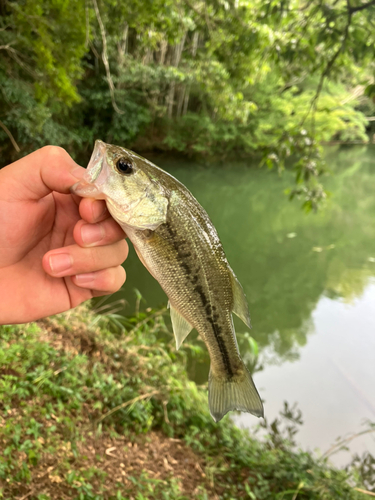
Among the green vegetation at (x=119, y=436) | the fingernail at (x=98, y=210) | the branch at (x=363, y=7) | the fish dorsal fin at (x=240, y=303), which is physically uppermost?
the branch at (x=363, y=7)

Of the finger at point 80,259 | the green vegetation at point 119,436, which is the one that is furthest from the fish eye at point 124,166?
the green vegetation at point 119,436

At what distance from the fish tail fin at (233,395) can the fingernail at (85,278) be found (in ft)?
2.36

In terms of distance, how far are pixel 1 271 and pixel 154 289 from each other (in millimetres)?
5014

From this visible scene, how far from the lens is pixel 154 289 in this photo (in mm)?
6520

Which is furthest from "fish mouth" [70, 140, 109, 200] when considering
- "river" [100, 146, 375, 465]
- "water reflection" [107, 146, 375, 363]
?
"water reflection" [107, 146, 375, 363]

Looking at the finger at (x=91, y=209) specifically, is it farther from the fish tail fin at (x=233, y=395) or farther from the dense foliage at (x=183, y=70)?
the dense foliage at (x=183, y=70)

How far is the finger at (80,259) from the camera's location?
1408 mm

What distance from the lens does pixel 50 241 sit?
5.47ft

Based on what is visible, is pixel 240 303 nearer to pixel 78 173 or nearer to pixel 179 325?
pixel 179 325

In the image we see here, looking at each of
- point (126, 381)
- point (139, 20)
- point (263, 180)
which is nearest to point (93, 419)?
point (126, 381)

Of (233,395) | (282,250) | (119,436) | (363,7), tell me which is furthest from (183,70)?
(233,395)

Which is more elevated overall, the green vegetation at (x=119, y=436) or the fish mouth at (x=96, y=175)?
the fish mouth at (x=96, y=175)

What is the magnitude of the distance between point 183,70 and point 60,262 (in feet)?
51.9

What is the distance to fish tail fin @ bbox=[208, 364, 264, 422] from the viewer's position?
1.41 metres
